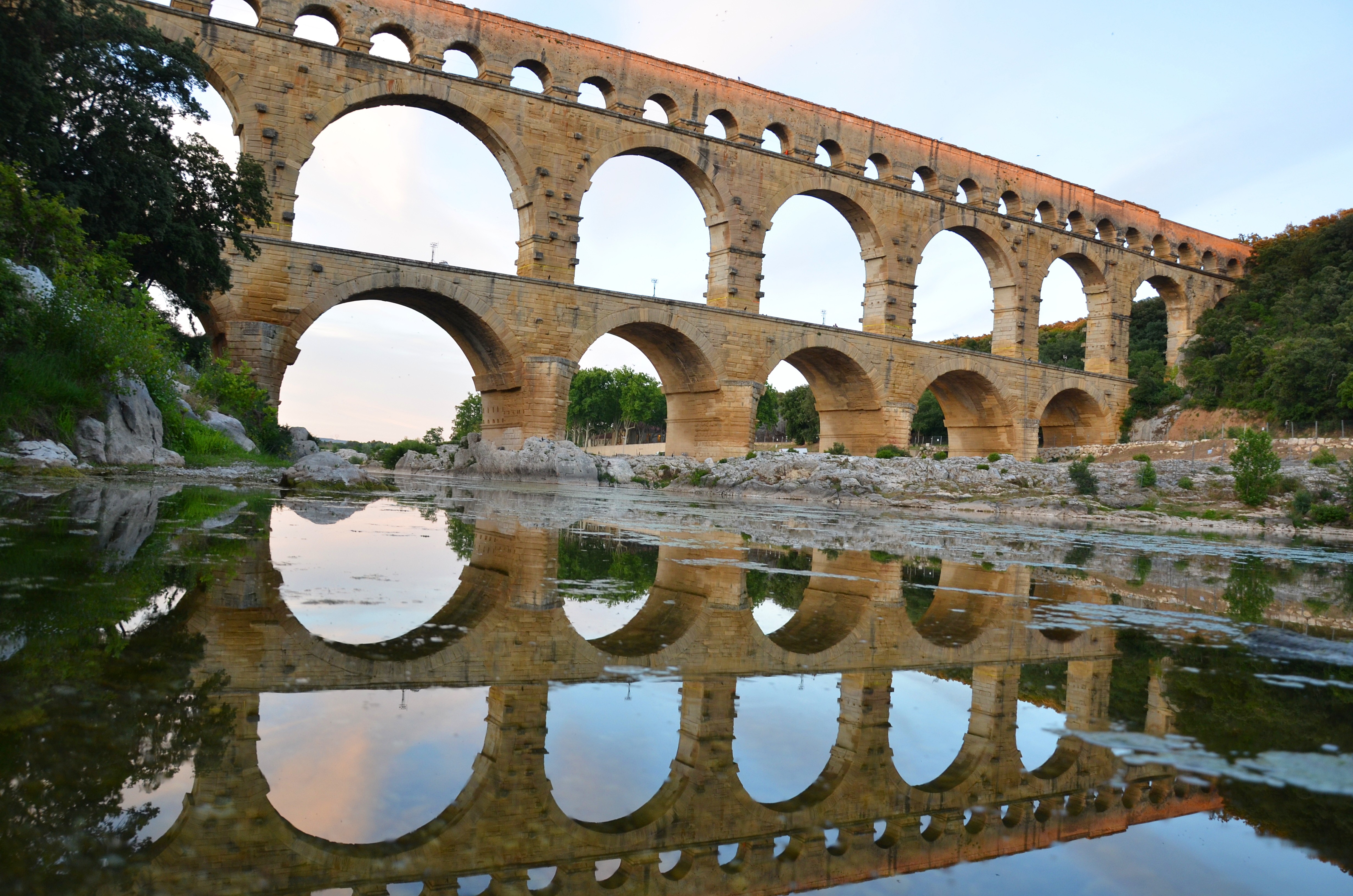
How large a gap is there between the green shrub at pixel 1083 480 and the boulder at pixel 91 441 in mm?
15618

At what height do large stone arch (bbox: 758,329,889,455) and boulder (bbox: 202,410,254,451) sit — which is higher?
large stone arch (bbox: 758,329,889,455)

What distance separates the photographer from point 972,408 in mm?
29172

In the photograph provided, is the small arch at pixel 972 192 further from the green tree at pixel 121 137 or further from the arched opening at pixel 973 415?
the green tree at pixel 121 137

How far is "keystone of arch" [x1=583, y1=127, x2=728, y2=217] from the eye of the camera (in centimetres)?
2241

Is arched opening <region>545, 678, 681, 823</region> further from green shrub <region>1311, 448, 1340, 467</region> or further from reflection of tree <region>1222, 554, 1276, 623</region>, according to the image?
green shrub <region>1311, 448, 1340, 467</region>

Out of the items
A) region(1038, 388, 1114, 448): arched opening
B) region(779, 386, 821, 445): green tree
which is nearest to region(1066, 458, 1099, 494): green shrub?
region(1038, 388, 1114, 448): arched opening

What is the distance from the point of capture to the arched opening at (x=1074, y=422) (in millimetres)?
30969

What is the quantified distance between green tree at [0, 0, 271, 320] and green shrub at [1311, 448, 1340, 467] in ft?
Result: 65.4

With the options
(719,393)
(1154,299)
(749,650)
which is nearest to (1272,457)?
(719,393)

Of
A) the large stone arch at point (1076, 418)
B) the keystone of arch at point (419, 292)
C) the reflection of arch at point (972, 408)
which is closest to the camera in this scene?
the keystone of arch at point (419, 292)

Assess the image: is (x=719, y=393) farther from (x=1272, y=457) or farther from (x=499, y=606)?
(x=499, y=606)

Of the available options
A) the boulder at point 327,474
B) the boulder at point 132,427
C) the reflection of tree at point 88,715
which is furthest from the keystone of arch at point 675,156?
the reflection of tree at point 88,715

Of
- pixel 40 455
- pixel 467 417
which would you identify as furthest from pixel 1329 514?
pixel 467 417

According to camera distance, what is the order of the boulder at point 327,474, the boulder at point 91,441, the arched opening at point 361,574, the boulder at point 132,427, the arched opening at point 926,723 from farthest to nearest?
the boulder at point 327,474
the boulder at point 132,427
the boulder at point 91,441
the arched opening at point 361,574
the arched opening at point 926,723
